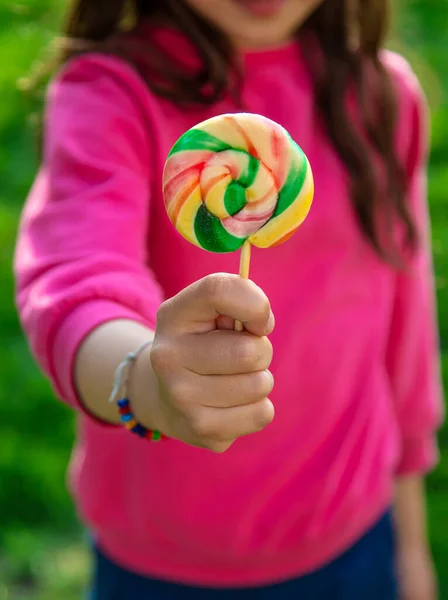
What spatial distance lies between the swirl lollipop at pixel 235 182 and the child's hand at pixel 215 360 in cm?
3

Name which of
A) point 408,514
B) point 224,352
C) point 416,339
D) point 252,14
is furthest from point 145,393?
point 408,514

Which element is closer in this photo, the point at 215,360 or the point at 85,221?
the point at 215,360

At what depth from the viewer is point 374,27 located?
142cm

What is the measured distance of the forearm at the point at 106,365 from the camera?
0.88 meters

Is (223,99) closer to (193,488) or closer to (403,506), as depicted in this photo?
(193,488)

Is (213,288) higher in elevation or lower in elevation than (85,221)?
higher

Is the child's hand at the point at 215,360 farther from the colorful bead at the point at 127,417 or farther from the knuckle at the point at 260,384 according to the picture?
the colorful bead at the point at 127,417

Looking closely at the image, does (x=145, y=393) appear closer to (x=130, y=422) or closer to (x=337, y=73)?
(x=130, y=422)

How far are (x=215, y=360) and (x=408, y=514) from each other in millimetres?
1067

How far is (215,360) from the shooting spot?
0.75 metres

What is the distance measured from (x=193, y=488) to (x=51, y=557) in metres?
1.02

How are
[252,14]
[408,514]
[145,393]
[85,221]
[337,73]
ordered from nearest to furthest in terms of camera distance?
[145,393]
[85,221]
[252,14]
[337,73]
[408,514]

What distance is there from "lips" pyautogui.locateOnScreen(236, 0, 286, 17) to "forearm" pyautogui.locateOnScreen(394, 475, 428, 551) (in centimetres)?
94

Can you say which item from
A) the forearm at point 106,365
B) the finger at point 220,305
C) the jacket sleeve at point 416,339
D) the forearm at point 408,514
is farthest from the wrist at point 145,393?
the forearm at point 408,514
